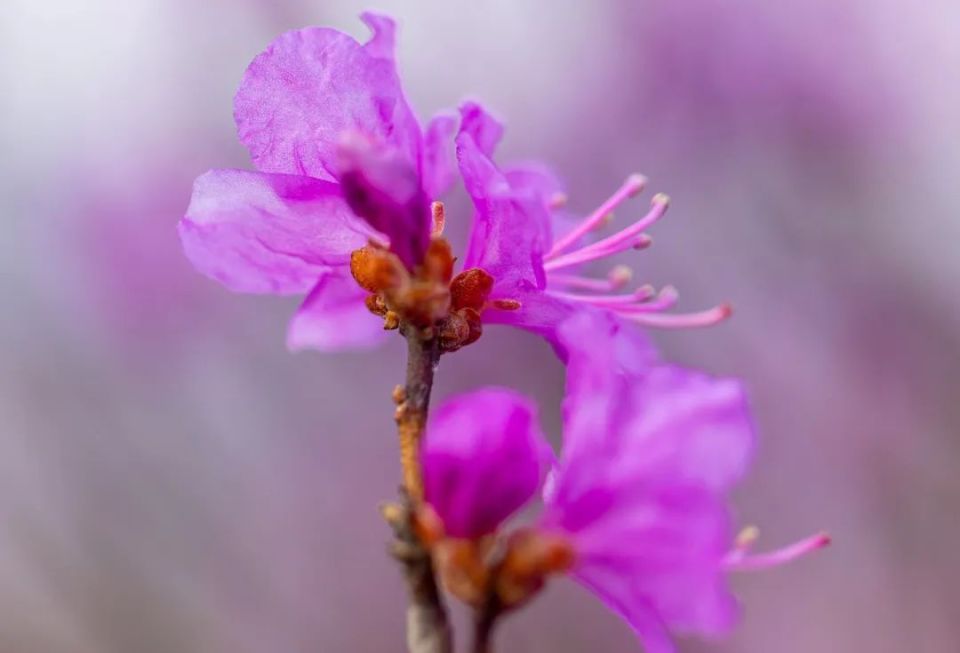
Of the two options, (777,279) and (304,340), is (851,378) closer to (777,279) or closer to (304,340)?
(777,279)

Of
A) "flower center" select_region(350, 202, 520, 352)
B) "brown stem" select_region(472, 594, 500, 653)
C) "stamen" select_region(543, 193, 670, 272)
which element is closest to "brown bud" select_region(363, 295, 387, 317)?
"flower center" select_region(350, 202, 520, 352)

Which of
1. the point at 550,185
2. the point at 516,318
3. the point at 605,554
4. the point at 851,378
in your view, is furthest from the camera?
the point at 851,378

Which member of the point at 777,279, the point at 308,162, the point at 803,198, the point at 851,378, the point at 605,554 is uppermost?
the point at 308,162

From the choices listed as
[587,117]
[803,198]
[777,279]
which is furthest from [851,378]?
[587,117]

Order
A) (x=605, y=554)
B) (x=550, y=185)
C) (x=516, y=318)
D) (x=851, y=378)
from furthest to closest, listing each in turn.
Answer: (x=851, y=378) → (x=550, y=185) → (x=516, y=318) → (x=605, y=554)

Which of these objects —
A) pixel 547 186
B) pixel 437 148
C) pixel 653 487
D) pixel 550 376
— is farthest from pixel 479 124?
pixel 550 376

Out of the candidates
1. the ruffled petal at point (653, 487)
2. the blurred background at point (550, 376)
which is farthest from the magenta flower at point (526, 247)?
the blurred background at point (550, 376)

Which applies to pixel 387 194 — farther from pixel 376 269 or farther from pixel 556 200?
pixel 556 200

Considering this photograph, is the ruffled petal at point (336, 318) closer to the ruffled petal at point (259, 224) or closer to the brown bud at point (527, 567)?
the ruffled petal at point (259, 224)

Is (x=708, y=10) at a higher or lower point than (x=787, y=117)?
higher
